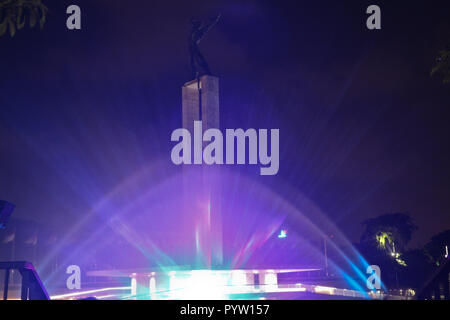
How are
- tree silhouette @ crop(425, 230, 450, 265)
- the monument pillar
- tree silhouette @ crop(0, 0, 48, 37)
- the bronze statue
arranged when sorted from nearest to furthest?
tree silhouette @ crop(0, 0, 48, 37) < the monument pillar < the bronze statue < tree silhouette @ crop(425, 230, 450, 265)

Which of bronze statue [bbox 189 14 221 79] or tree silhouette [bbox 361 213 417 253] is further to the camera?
tree silhouette [bbox 361 213 417 253]

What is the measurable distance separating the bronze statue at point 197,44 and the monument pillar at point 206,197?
144 centimetres

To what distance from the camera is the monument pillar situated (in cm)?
3135

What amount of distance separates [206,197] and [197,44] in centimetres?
1180

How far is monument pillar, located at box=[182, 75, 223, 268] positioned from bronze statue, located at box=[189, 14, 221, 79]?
4.74ft

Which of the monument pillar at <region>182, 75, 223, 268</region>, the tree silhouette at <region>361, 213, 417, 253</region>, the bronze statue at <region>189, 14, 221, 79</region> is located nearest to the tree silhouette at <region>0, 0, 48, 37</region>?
the monument pillar at <region>182, 75, 223, 268</region>

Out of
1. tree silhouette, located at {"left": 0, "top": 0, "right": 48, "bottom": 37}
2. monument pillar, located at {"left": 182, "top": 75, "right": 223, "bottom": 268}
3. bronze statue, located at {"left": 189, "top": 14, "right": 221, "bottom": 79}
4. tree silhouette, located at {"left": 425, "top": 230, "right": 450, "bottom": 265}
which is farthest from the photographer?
tree silhouette, located at {"left": 425, "top": 230, "right": 450, "bottom": 265}

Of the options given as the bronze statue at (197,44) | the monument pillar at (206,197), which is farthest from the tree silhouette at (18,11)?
the bronze statue at (197,44)

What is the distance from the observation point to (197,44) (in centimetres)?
3475

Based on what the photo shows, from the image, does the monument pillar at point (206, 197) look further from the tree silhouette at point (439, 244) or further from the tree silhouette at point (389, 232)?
the tree silhouette at point (439, 244)

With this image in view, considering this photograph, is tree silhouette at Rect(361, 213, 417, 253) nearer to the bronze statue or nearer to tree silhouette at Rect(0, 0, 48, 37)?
the bronze statue

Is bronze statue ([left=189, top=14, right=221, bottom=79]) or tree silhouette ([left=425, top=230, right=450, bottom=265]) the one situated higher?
bronze statue ([left=189, top=14, right=221, bottom=79])

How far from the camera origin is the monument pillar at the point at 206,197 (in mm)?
31353
